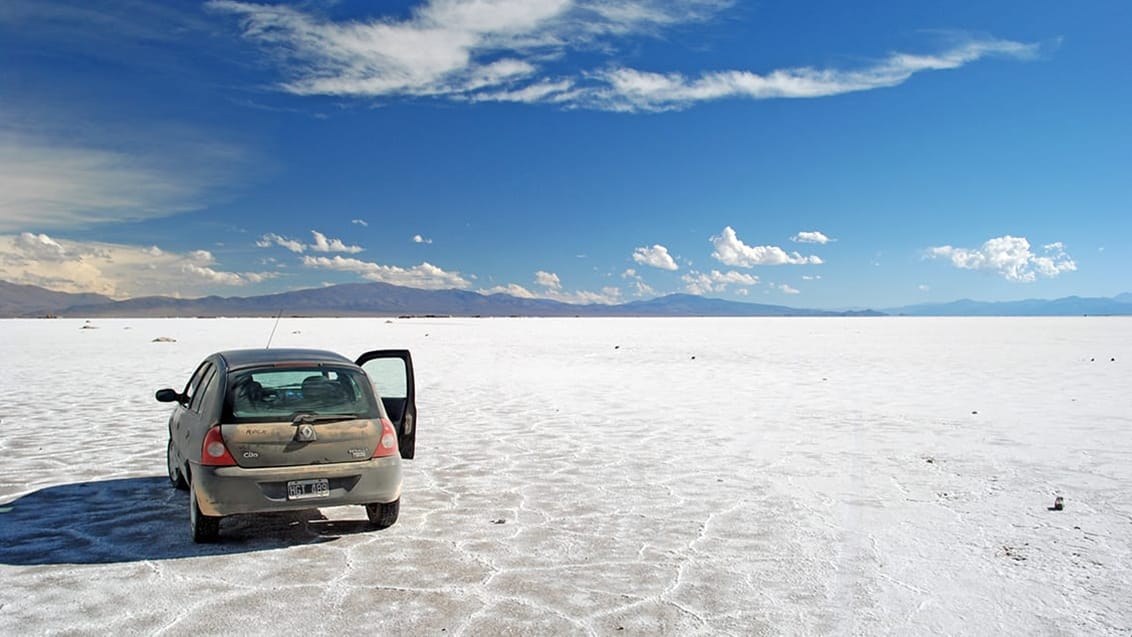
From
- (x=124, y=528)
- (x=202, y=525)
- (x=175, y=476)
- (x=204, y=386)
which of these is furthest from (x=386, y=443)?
(x=175, y=476)

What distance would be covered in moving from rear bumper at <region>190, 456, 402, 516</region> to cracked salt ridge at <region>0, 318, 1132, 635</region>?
42 cm

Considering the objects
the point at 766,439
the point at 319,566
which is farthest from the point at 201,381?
the point at 766,439

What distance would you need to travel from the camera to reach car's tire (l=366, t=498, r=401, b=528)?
7070mm

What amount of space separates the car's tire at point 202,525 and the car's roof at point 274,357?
1114 mm

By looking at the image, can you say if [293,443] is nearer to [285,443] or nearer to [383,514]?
Result: [285,443]

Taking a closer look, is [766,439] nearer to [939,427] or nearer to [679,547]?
[939,427]

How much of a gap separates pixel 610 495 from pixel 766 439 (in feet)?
14.1

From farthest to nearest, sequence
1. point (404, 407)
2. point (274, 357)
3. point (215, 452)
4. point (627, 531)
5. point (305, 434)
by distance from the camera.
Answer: point (404, 407)
point (627, 531)
point (274, 357)
point (305, 434)
point (215, 452)

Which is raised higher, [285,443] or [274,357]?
[274,357]

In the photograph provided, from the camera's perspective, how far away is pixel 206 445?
245 inches

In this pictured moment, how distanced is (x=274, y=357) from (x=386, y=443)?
1.31m

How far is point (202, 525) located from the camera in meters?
6.44

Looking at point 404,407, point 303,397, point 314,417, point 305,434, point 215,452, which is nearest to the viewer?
point 215,452

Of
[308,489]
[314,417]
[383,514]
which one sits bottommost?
[383,514]
